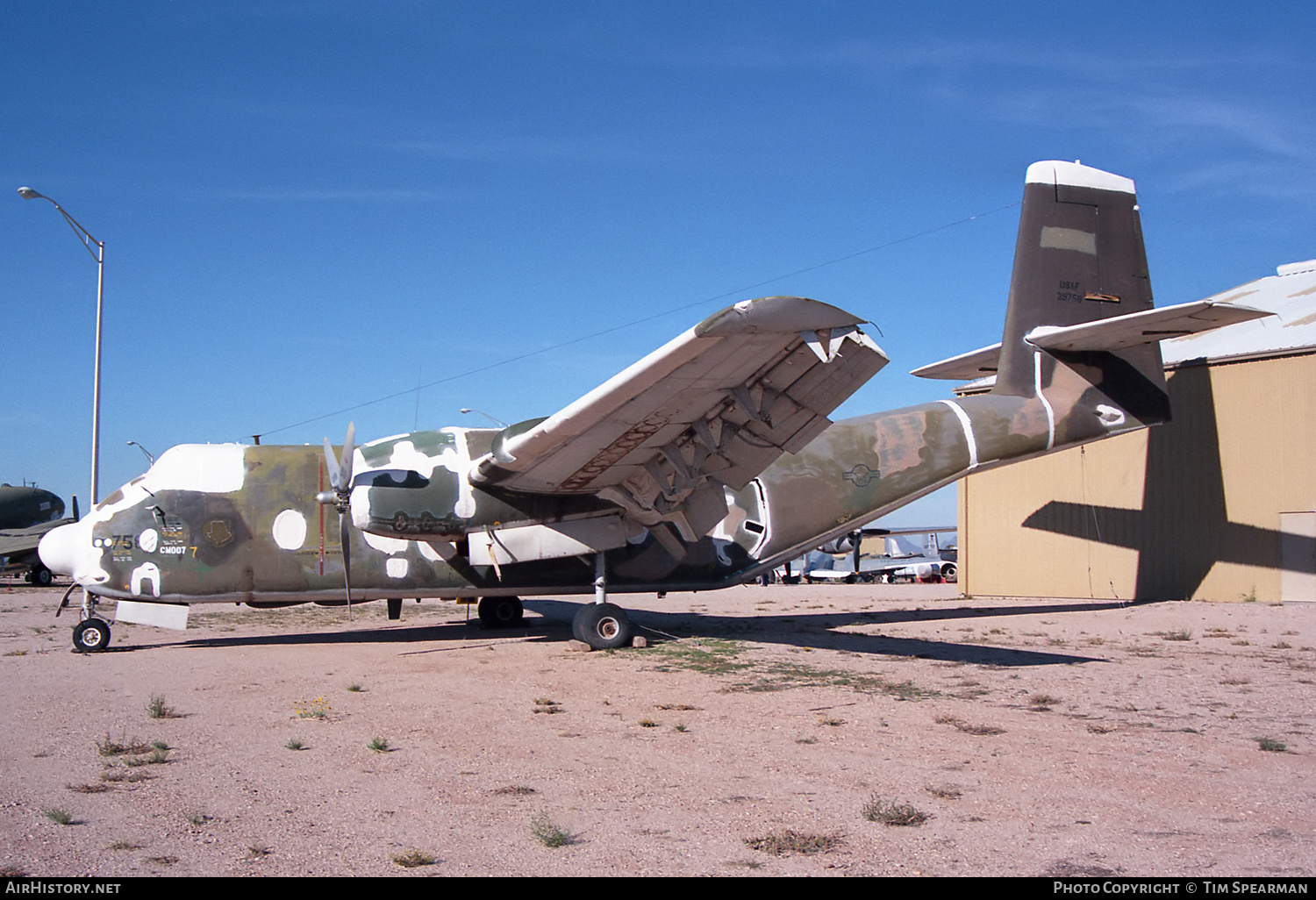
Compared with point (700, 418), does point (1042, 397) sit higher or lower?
higher

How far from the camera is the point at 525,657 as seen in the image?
480 inches

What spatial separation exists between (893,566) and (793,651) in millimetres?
37253

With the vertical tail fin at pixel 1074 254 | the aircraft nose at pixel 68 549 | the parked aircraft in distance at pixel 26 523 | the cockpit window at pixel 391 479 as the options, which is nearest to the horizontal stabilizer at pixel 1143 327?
the vertical tail fin at pixel 1074 254

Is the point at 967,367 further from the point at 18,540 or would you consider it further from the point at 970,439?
the point at 18,540

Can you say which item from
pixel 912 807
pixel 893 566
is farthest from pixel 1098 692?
pixel 893 566

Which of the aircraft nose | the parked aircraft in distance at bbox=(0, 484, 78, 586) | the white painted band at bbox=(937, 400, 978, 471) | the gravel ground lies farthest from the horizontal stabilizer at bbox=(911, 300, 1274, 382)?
the parked aircraft in distance at bbox=(0, 484, 78, 586)

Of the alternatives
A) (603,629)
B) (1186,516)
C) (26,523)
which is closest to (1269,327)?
(1186,516)

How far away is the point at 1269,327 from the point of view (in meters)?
21.2

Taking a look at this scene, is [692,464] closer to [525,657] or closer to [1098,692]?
[525,657]

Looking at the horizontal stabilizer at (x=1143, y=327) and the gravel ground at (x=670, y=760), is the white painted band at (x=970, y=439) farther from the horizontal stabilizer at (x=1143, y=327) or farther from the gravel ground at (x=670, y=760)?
the gravel ground at (x=670, y=760)

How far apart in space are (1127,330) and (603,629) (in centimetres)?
997

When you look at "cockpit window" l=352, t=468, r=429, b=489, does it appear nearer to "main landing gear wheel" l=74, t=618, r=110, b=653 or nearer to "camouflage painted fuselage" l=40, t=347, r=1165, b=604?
"camouflage painted fuselage" l=40, t=347, r=1165, b=604

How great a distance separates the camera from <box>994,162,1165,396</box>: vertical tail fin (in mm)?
17672
